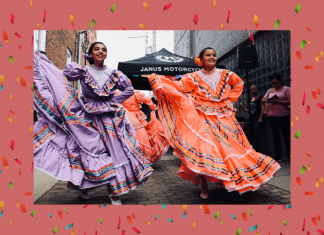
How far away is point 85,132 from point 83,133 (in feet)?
0.08

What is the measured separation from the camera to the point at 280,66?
189 inches

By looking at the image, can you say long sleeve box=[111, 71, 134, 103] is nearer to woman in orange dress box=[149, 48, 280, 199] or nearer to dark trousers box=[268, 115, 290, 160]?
woman in orange dress box=[149, 48, 280, 199]

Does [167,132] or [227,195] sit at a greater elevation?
[167,132]

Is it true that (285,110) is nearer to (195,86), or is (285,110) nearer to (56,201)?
(195,86)

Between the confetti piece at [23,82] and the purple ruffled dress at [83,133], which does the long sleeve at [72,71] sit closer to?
the purple ruffled dress at [83,133]

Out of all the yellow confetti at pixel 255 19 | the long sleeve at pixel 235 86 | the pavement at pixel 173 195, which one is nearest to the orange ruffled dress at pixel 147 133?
the pavement at pixel 173 195

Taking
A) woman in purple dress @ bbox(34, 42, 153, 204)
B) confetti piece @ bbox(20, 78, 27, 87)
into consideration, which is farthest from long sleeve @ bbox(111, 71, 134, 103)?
confetti piece @ bbox(20, 78, 27, 87)

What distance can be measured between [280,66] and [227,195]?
11.4 ft

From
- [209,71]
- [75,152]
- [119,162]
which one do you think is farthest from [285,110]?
[75,152]

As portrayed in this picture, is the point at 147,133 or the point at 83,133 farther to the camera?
the point at 147,133

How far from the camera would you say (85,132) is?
2363 mm

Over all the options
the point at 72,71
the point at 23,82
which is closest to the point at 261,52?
the point at 72,71

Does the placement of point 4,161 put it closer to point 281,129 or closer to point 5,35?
point 5,35

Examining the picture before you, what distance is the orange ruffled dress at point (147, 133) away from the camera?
4348 mm
